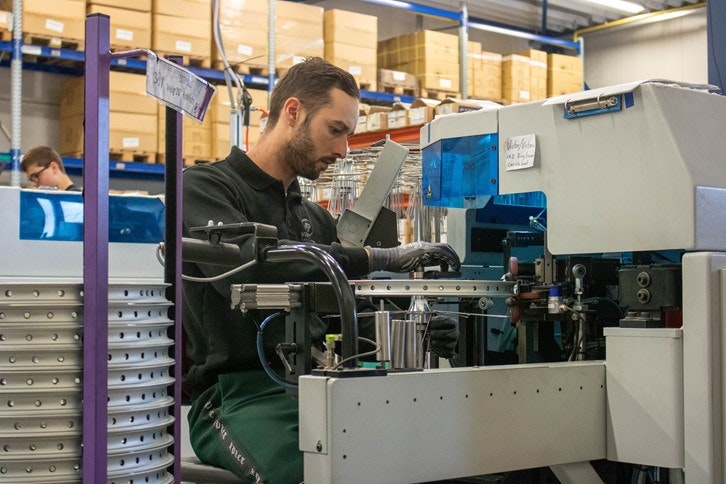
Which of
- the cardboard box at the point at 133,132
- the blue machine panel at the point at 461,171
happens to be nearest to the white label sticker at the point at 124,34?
the cardboard box at the point at 133,132

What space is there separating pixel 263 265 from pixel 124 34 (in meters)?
5.24

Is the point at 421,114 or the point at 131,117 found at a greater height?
the point at 131,117

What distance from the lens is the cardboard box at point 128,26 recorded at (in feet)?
22.8

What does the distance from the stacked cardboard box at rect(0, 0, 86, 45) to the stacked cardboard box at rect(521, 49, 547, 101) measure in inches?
171

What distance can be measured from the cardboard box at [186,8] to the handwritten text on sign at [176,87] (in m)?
5.93

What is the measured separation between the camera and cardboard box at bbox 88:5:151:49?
6945 millimetres

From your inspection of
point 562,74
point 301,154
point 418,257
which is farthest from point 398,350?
point 562,74

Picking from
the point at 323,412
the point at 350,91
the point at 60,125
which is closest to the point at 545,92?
the point at 60,125

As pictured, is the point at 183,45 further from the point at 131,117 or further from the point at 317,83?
the point at 317,83

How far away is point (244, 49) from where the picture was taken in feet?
24.4

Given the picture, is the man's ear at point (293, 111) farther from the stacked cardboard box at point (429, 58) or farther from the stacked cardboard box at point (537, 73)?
the stacked cardboard box at point (537, 73)

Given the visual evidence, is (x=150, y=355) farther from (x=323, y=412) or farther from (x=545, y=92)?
(x=545, y=92)

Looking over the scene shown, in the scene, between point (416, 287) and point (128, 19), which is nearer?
point (416, 287)

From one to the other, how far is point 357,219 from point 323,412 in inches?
47.3
